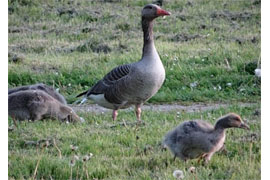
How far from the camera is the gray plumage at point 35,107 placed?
8.42m

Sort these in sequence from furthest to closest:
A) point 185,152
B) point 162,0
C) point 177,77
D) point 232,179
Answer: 1. point 162,0
2. point 177,77
3. point 185,152
4. point 232,179

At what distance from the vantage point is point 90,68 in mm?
11656

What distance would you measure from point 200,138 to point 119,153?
1121 mm

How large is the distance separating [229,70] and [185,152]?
207 inches

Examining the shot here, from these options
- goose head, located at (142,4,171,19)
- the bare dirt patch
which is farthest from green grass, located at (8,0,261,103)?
goose head, located at (142,4,171,19)

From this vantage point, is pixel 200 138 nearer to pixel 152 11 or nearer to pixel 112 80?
pixel 112 80

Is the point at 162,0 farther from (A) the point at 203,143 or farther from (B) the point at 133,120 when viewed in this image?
(A) the point at 203,143

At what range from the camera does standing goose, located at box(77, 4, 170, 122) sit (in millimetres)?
8055

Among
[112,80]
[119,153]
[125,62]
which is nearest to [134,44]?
[125,62]

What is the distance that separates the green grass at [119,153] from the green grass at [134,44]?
7.36 feet

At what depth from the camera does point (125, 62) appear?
11.9 metres

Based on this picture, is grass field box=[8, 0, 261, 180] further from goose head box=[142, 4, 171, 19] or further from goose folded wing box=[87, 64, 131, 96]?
goose head box=[142, 4, 171, 19]

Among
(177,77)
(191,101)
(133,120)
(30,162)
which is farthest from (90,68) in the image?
(30,162)

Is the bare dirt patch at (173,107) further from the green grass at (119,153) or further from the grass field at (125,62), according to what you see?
the green grass at (119,153)
